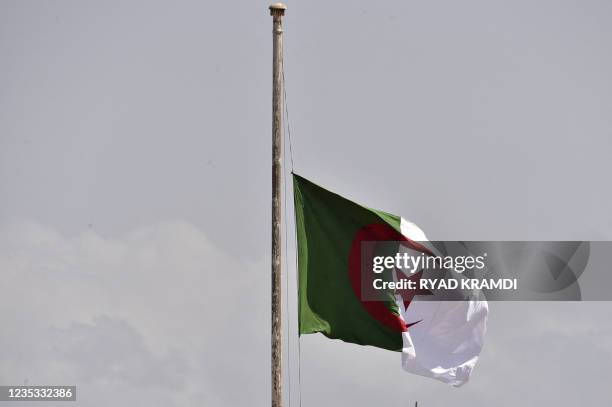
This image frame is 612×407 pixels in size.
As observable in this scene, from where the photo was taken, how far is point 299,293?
106 ft

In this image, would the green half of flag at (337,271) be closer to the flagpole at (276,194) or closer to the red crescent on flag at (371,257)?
the red crescent on flag at (371,257)

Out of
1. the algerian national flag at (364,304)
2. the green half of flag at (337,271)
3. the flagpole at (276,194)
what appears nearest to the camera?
the flagpole at (276,194)

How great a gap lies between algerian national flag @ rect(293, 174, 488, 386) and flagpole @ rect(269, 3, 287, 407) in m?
1.46

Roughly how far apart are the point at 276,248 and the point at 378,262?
3698 millimetres

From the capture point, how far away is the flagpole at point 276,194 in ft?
101

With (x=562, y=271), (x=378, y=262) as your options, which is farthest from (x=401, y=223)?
(x=562, y=271)

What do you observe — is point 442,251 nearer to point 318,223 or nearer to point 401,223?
point 401,223

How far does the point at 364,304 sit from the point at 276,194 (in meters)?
3.72

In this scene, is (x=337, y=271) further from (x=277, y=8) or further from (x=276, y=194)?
(x=277, y=8)

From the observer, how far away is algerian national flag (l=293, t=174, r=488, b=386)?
107 ft

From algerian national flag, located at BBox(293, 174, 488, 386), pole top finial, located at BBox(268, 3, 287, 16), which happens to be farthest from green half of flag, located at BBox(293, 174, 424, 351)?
pole top finial, located at BBox(268, 3, 287, 16)

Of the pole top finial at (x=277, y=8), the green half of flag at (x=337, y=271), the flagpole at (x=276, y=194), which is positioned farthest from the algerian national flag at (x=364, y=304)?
the pole top finial at (x=277, y=8)

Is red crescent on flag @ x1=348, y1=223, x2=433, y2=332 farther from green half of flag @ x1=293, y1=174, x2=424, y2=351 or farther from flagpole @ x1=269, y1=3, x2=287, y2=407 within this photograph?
flagpole @ x1=269, y1=3, x2=287, y2=407

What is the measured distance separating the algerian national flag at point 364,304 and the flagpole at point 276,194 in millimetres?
1457
